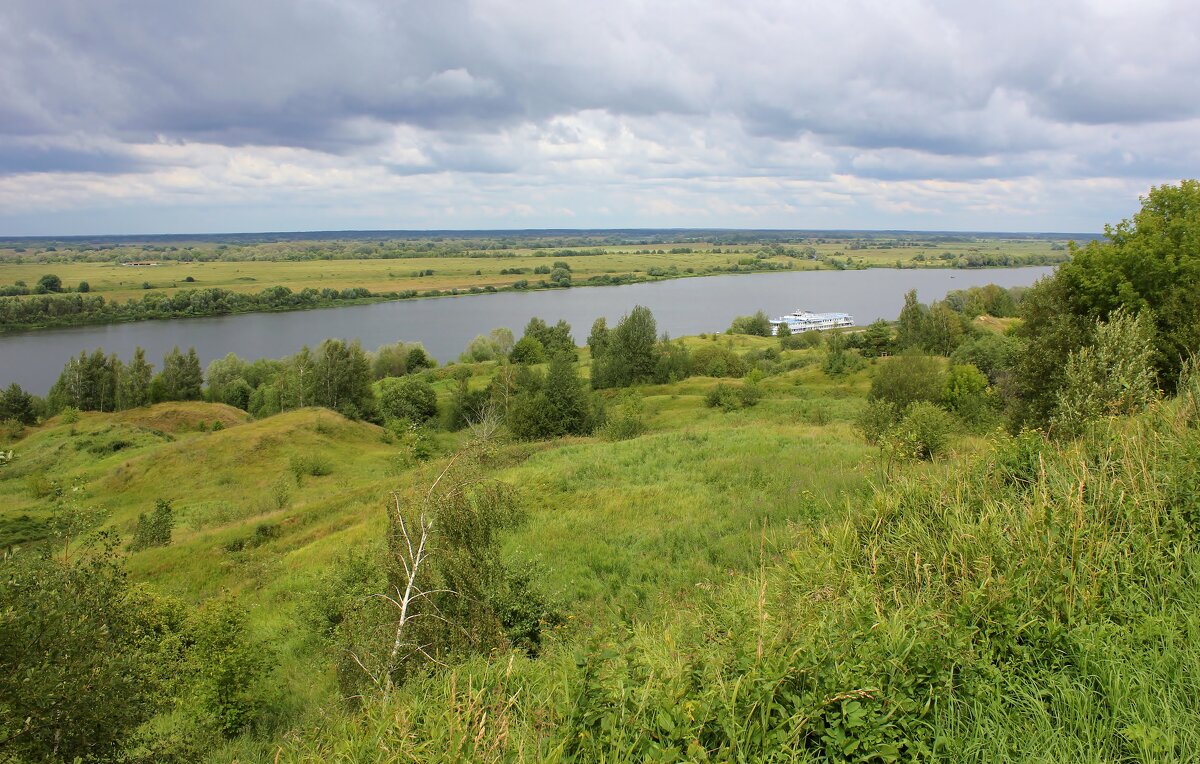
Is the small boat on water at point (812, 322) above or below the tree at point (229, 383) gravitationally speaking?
above

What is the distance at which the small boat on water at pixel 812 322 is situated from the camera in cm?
9738

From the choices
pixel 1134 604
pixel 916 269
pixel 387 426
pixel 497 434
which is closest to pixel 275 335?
pixel 387 426

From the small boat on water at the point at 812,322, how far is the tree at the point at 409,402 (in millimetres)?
56855

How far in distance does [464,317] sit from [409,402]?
213 feet

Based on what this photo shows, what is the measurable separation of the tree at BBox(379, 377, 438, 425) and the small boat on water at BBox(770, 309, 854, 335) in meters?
56.9

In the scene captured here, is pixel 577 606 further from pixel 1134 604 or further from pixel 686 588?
pixel 1134 604

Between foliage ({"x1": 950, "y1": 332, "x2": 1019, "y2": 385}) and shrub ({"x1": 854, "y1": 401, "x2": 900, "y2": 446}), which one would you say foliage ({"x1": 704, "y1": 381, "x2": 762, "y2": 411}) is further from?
shrub ({"x1": 854, "y1": 401, "x2": 900, "y2": 446})

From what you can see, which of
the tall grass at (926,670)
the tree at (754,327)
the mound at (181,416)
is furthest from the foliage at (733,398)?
the tree at (754,327)

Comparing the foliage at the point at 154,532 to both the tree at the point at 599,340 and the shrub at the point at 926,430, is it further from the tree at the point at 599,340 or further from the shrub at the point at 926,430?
the tree at the point at 599,340

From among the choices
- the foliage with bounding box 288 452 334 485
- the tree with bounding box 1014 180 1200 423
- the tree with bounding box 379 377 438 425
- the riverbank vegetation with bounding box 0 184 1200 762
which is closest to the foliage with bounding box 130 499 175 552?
the riverbank vegetation with bounding box 0 184 1200 762

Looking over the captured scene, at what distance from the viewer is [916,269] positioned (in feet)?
628

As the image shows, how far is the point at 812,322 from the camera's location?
3920 inches

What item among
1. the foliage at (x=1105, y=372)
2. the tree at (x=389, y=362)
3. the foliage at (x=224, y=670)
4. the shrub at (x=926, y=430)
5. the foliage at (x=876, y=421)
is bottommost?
the tree at (x=389, y=362)

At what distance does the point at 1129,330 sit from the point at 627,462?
42.7 feet
